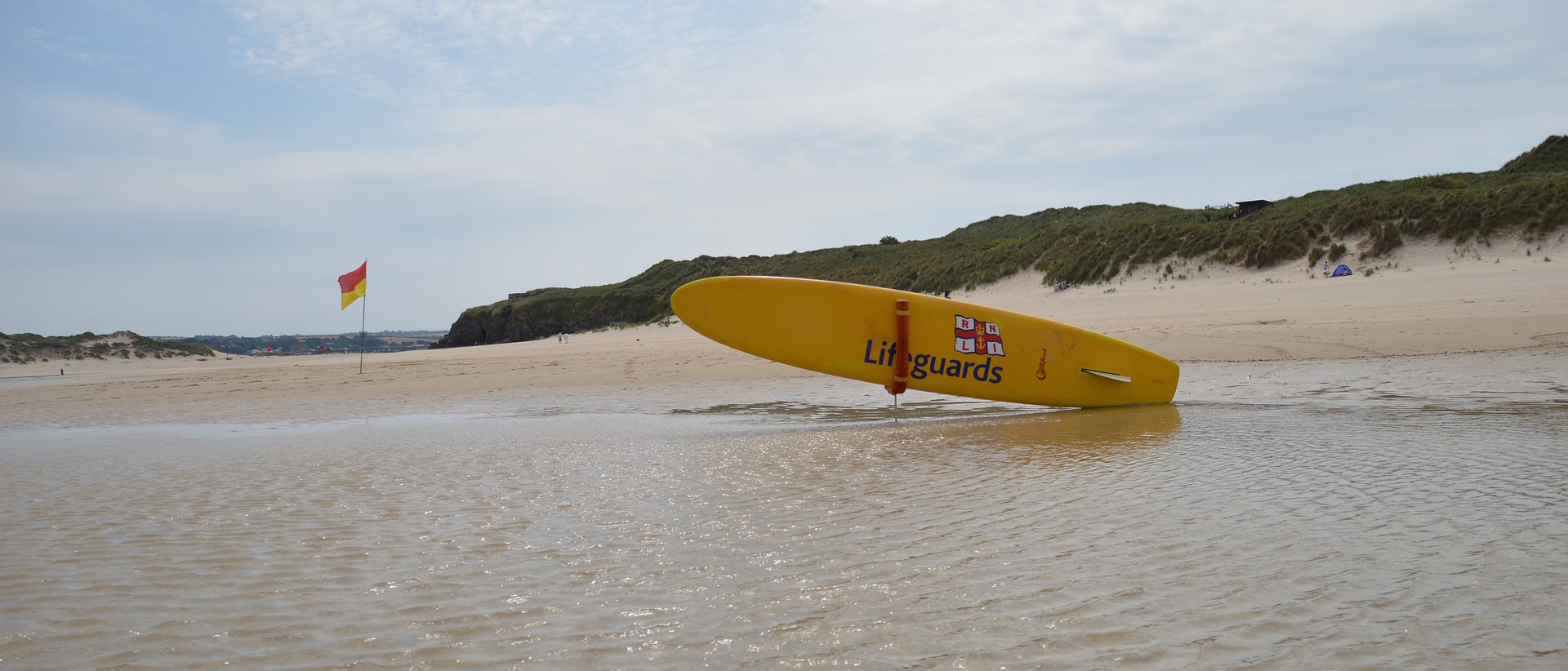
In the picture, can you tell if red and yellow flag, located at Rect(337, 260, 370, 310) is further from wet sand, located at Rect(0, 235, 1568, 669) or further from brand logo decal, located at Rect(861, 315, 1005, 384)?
brand logo decal, located at Rect(861, 315, 1005, 384)

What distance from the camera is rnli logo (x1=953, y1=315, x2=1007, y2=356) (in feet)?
25.1

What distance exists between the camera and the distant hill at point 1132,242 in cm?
1664

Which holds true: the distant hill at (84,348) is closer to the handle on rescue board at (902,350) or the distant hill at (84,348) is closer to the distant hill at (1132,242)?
the distant hill at (1132,242)

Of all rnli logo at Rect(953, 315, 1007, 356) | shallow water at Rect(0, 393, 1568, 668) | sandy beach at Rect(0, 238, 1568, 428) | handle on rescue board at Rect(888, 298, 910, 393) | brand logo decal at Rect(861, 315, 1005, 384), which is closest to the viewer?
shallow water at Rect(0, 393, 1568, 668)

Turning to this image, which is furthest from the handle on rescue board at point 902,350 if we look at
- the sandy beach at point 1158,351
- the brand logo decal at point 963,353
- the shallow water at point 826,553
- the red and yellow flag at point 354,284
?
the red and yellow flag at point 354,284

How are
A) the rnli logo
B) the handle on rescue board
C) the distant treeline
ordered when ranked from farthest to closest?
the distant treeline
the rnli logo
the handle on rescue board

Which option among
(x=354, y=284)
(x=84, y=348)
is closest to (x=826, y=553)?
(x=354, y=284)

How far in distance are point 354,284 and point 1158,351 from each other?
12655 millimetres

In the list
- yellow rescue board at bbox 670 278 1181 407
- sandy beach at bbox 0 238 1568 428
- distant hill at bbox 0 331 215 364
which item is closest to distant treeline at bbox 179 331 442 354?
distant hill at bbox 0 331 215 364

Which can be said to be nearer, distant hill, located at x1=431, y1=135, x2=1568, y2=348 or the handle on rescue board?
the handle on rescue board

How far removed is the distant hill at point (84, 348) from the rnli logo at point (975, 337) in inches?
880

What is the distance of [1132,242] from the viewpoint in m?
→ 21.8

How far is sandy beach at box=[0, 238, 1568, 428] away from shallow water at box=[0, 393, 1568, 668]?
10.9ft

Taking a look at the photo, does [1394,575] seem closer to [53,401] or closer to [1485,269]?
[53,401]
